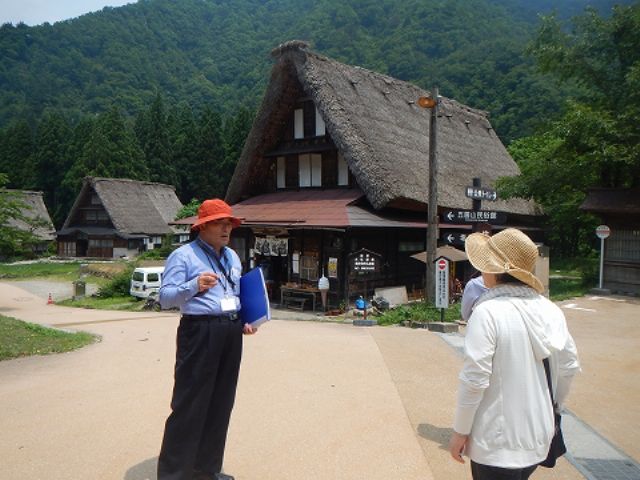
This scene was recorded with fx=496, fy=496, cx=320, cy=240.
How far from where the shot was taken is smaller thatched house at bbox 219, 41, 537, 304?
13.4 m

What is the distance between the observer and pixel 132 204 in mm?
36812

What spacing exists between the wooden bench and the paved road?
5.23m

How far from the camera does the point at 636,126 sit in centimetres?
1401

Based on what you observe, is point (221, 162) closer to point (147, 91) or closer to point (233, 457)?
point (147, 91)

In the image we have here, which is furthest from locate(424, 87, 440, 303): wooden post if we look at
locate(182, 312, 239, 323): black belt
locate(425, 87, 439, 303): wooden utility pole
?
locate(182, 312, 239, 323): black belt

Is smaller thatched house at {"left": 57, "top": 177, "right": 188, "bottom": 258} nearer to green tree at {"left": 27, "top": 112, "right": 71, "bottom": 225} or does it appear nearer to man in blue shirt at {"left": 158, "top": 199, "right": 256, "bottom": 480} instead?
green tree at {"left": 27, "top": 112, "right": 71, "bottom": 225}

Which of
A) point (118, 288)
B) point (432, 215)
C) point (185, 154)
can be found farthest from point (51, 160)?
point (432, 215)

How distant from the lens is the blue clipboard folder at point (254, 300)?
329cm

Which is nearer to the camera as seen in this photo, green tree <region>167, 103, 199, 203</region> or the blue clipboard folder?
the blue clipboard folder

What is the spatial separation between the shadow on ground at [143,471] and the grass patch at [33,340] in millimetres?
4417

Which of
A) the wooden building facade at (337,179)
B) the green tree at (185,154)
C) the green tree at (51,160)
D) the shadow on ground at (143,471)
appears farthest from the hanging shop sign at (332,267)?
the green tree at (51,160)

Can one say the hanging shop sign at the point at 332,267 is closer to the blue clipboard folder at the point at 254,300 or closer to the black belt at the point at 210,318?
the blue clipboard folder at the point at 254,300

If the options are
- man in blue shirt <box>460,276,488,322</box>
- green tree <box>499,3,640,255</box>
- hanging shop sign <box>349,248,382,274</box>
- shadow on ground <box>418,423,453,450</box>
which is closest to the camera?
shadow on ground <box>418,423,453,450</box>

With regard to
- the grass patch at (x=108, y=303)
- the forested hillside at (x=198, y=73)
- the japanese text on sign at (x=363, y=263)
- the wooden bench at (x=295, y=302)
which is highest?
the forested hillside at (x=198, y=73)
